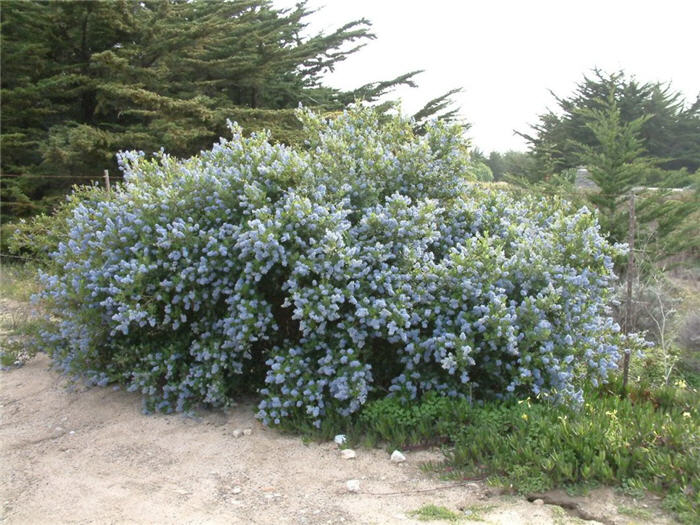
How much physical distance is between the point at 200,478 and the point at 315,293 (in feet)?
4.60

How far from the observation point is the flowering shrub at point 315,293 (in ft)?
13.8

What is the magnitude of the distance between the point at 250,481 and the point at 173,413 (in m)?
1.36

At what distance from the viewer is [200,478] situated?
3.77 metres

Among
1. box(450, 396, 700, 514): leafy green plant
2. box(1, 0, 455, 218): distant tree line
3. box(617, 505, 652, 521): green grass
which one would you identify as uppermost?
box(1, 0, 455, 218): distant tree line

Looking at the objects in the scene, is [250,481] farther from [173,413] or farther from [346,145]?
[346,145]

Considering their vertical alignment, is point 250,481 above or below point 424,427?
below

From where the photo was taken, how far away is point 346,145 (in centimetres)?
540

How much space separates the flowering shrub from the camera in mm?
4195

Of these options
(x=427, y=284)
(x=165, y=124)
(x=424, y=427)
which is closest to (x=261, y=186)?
(x=427, y=284)

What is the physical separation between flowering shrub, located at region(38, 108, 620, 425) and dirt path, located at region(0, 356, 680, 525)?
0.99 feet

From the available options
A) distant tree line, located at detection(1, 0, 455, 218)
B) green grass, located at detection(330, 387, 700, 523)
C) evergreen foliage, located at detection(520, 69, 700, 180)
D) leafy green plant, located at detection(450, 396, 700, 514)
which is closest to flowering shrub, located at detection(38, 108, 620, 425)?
green grass, located at detection(330, 387, 700, 523)

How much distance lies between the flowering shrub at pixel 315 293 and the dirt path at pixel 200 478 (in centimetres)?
30

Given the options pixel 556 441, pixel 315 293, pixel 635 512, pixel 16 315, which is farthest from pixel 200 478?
pixel 16 315

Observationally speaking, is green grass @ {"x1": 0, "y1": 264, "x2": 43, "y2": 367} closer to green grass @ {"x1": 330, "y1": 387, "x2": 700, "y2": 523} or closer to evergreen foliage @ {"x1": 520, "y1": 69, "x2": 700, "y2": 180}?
green grass @ {"x1": 330, "y1": 387, "x2": 700, "y2": 523}
